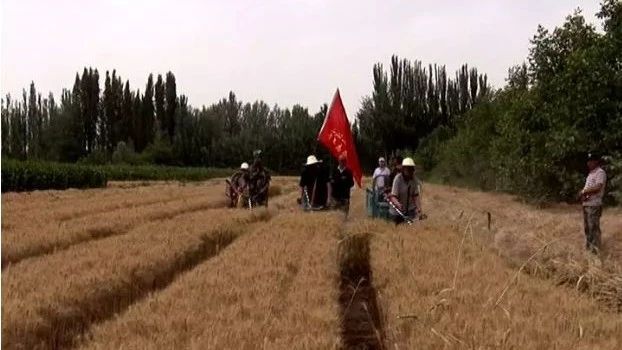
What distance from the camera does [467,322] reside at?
473cm

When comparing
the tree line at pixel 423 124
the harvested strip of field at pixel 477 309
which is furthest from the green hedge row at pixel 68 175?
the harvested strip of field at pixel 477 309

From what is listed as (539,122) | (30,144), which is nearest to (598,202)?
(539,122)

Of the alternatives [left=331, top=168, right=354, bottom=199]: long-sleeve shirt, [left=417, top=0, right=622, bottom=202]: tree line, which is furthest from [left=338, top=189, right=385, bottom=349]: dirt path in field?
[left=417, top=0, right=622, bottom=202]: tree line

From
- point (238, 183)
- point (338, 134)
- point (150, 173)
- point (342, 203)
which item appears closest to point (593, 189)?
point (342, 203)

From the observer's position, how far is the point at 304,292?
5.93 metres

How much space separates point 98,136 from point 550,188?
54.2 m

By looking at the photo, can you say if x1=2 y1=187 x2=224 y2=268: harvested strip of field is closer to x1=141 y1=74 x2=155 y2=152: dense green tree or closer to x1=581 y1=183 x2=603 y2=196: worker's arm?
x1=581 y1=183 x2=603 y2=196: worker's arm

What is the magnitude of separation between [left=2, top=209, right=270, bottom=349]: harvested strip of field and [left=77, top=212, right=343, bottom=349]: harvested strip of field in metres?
0.54

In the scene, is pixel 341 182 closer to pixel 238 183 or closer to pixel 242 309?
pixel 238 183

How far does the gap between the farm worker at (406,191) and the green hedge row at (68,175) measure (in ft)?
84.1

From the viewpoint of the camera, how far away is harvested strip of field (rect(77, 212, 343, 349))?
4457 millimetres

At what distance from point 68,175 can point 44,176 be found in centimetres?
307

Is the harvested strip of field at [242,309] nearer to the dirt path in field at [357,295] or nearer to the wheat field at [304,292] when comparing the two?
the wheat field at [304,292]

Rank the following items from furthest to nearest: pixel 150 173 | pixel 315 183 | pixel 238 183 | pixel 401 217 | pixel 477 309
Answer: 1. pixel 150 173
2. pixel 238 183
3. pixel 315 183
4. pixel 401 217
5. pixel 477 309
